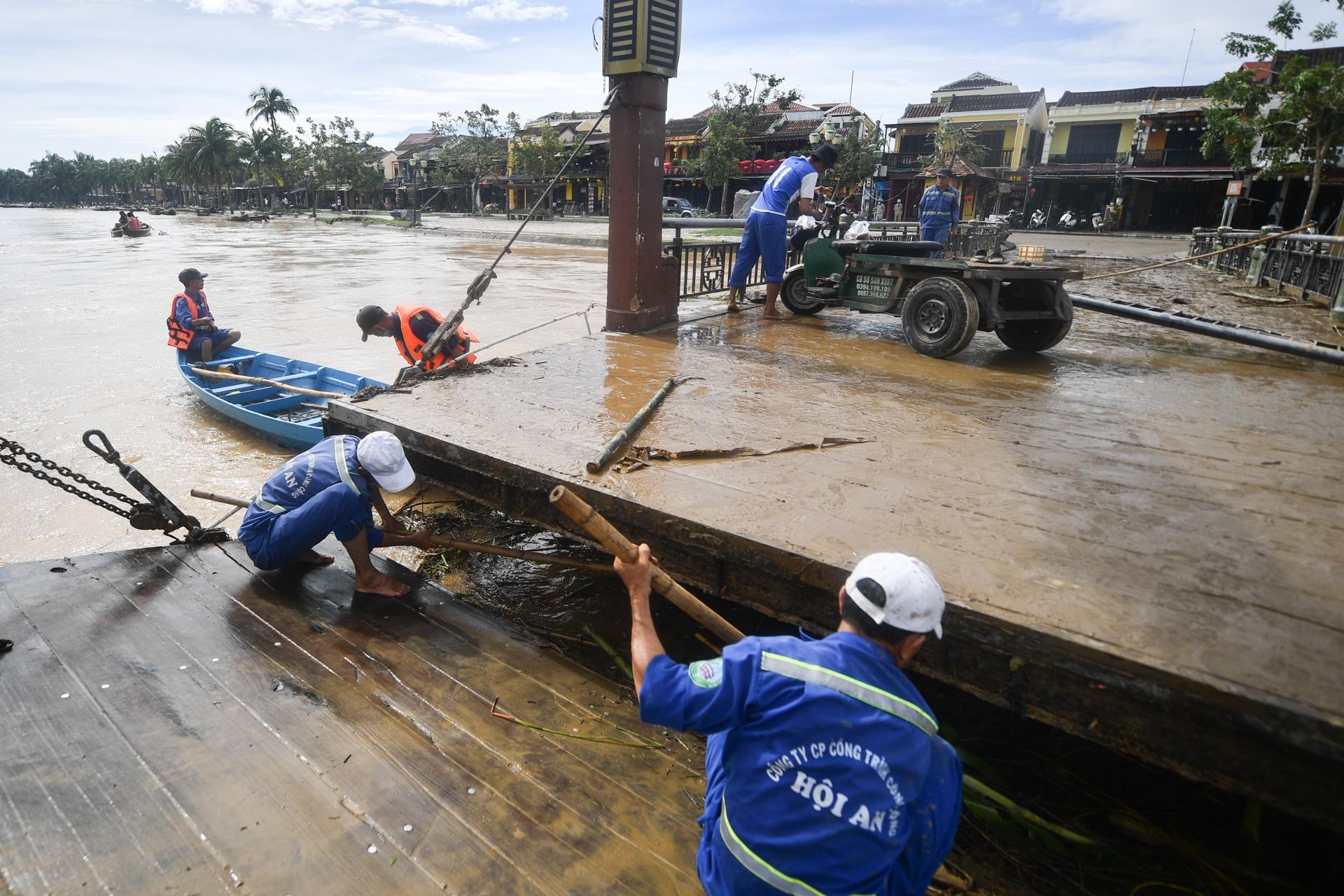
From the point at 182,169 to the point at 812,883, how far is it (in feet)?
280

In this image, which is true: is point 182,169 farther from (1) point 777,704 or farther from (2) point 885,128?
(1) point 777,704

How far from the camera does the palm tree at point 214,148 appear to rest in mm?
62094

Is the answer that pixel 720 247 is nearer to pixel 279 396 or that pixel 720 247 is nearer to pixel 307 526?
pixel 279 396

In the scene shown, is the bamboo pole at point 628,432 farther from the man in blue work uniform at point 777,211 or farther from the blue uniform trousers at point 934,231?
the blue uniform trousers at point 934,231

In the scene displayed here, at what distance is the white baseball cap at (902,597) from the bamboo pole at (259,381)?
6293 millimetres

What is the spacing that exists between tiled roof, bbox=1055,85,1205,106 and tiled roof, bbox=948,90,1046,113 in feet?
4.19

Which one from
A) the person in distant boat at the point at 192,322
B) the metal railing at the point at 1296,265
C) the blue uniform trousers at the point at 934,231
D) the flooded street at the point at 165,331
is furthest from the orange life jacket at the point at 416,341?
the metal railing at the point at 1296,265

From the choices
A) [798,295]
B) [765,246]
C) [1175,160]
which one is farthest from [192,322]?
[1175,160]

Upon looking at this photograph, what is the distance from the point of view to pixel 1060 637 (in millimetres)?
1979

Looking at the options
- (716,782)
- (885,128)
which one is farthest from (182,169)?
(716,782)

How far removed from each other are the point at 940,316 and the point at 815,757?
4676 millimetres

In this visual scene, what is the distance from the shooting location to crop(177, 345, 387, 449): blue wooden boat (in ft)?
22.0

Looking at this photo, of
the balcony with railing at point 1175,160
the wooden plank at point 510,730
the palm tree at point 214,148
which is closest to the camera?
the wooden plank at point 510,730

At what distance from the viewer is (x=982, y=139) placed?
37.7 metres
